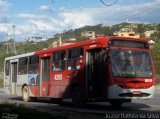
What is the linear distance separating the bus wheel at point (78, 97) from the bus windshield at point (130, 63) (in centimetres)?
233

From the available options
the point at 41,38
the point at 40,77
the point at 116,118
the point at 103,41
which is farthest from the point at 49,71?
the point at 41,38

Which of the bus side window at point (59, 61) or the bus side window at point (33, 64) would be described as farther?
the bus side window at point (33, 64)

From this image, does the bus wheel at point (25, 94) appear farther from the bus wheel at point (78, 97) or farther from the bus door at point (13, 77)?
the bus wheel at point (78, 97)

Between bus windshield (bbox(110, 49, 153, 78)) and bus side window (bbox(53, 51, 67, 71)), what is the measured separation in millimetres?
3753

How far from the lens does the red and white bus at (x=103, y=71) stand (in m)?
17.2

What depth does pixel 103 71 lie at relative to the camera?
17484mm

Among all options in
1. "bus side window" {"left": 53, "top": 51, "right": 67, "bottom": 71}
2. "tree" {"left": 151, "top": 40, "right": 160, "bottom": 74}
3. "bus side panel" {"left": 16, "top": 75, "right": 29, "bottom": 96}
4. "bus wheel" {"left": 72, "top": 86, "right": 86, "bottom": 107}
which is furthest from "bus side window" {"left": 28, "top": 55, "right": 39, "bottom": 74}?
"tree" {"left": 151, "top": 40, "right": 160, "bottom": 74}

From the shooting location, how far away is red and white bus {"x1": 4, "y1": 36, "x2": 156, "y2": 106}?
17219mm

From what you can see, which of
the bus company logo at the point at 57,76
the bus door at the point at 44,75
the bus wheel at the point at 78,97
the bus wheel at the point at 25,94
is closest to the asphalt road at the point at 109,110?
the bus wheel at the point at 78,97

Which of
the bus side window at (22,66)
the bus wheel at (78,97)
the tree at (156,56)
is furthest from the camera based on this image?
the tree at (156,56)

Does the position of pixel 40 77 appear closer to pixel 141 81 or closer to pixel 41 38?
pixel 141 81

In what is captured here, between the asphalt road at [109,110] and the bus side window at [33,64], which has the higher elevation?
the bus side window at [33,64]

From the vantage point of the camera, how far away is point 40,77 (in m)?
23.2

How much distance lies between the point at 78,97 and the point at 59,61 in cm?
260
